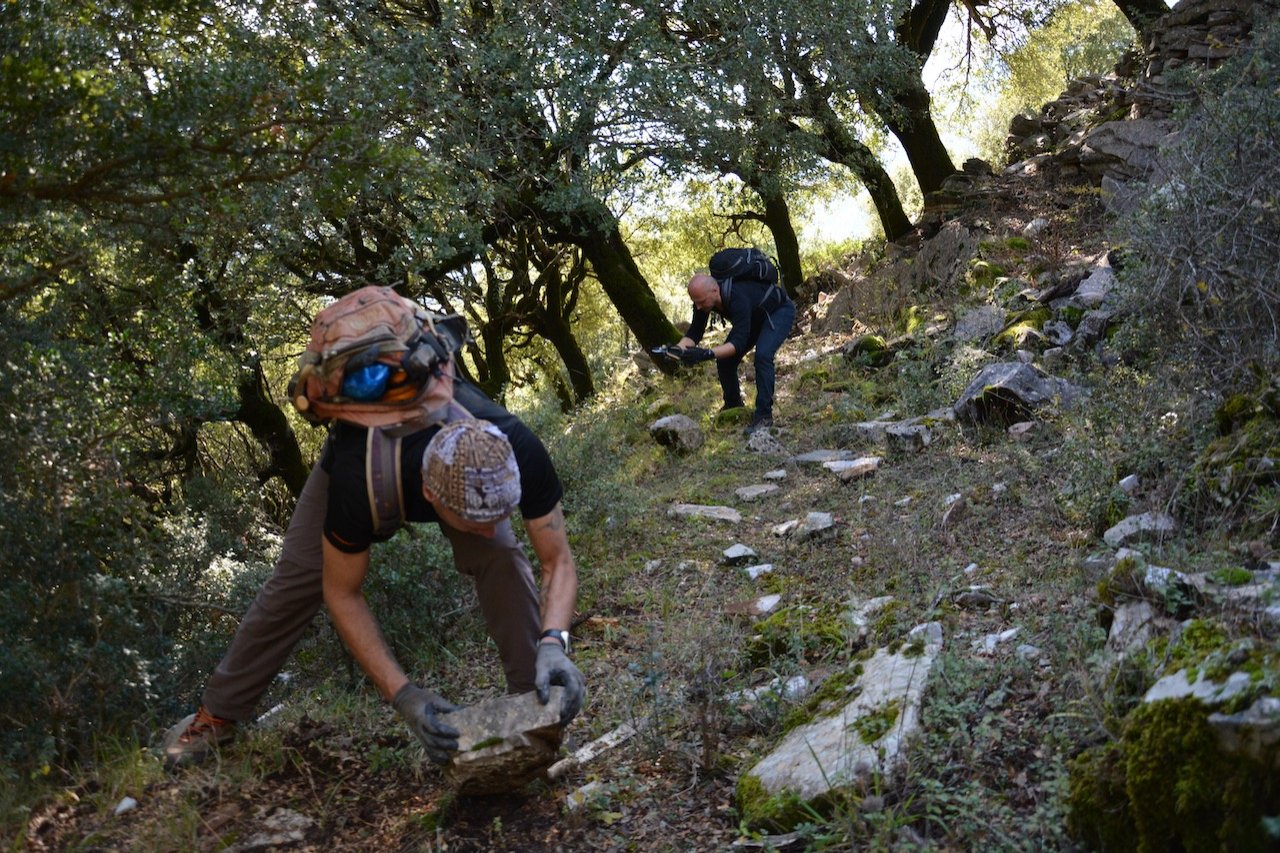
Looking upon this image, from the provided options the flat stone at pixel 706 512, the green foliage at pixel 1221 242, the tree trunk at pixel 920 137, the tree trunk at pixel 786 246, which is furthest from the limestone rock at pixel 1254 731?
the tree trunk at pixel 786 246

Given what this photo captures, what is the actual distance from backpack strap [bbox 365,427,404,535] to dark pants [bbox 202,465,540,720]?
30 cm

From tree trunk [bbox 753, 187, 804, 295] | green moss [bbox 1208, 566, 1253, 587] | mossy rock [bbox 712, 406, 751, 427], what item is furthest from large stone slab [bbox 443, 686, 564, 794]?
tree trunk [bbox 753, 187, 804, 295]

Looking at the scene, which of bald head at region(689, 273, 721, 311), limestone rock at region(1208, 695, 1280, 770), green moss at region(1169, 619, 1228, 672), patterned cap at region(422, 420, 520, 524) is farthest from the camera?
bald head at region(689, 273, 721, 311)

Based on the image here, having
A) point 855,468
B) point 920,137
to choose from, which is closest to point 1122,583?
point 855,468

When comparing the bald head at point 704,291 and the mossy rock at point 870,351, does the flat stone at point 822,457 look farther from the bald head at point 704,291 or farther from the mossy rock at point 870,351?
the mossy rock at point 870,351

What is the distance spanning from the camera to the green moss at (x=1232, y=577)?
311 centimetres

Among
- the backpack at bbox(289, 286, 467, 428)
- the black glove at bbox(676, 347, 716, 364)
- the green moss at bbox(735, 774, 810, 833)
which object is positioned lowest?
the green moss at bbox(735, 774, 810, 833)

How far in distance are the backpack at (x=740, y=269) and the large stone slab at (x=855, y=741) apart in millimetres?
5979

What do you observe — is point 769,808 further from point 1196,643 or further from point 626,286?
point 626,286

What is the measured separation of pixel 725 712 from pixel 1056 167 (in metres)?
11.1

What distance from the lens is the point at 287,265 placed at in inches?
361

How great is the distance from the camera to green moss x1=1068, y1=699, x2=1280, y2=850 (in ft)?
7.12

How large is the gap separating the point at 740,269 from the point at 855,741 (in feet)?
21.5

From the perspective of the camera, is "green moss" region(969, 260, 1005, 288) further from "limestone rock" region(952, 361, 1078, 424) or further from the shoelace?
the shoelace
